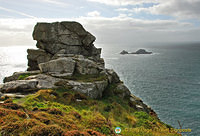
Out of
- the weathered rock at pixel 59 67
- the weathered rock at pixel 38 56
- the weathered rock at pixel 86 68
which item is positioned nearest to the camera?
the weathered rock at pixel 59 67

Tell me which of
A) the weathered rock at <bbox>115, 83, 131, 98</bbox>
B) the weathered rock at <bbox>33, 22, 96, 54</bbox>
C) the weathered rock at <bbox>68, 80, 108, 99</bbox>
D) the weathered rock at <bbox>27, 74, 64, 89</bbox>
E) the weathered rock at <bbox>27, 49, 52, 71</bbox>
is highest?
the weathered rock at <bbox>33, 22, 96, 54</bbox>

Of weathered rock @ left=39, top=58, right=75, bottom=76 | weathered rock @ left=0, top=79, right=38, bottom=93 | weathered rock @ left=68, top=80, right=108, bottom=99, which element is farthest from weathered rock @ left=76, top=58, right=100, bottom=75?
weathered rock @ left=0, top=79, right=38, bottom=93

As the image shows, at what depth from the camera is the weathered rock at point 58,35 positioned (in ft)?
145

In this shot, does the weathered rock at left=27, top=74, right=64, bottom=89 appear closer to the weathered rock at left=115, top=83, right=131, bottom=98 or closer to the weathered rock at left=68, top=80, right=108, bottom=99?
the weathered rock at left=68, top=80, right=108, bottom=99

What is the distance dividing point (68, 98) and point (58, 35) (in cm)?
2873

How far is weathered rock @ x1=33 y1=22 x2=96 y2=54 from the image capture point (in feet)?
145

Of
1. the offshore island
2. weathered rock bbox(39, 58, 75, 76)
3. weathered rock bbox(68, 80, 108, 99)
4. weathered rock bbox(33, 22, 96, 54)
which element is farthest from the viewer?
weathered rock bbox(33, 22, 96, 54)

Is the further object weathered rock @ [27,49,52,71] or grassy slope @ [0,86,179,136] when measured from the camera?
weathered rock @ [27,49,52,71]

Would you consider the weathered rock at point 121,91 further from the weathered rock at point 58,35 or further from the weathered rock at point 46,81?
the weathered rock at point 58,35

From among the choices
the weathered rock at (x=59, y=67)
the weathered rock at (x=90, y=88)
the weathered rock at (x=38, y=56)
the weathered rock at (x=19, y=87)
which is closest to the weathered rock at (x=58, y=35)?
the weathered rock at (x=38, y=56)

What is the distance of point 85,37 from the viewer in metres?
46.6

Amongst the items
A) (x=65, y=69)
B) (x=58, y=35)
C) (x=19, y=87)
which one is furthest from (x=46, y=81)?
(x=58, y=35)

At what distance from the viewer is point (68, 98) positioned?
2248 centimetres

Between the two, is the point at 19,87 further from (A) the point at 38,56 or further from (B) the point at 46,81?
(A) the point at 38,56
